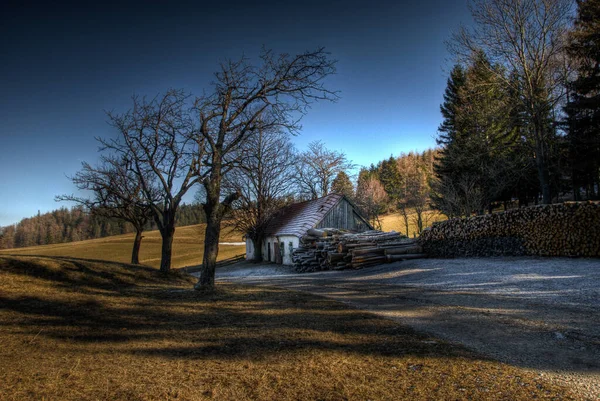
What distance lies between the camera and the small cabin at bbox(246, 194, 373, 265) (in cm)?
2786

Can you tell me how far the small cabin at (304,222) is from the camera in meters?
27.9

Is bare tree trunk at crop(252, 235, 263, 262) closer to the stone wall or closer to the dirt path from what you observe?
the stone wall

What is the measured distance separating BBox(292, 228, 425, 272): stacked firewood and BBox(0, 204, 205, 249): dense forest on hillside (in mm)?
69062

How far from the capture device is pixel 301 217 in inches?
1182

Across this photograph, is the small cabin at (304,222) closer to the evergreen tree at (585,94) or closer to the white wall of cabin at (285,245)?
the white wall of cabin at (285,245)

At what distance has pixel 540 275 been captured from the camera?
10.0 meters

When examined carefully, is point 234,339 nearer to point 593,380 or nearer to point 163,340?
point 163,340

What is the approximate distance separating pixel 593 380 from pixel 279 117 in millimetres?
8092

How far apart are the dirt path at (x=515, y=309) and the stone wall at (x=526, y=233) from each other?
3.04 ft

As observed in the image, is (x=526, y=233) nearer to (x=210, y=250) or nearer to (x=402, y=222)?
(x=210, y=250)

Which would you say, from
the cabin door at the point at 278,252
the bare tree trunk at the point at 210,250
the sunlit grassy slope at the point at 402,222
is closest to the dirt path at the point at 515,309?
the bare tree trunk at the point at 210,250

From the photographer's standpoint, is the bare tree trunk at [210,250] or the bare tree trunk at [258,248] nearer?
the bare tree trunk at [210,250]

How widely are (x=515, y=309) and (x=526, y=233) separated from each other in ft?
27.7

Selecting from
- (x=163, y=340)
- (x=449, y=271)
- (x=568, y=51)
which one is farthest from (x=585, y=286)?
(x=568, y=51)
